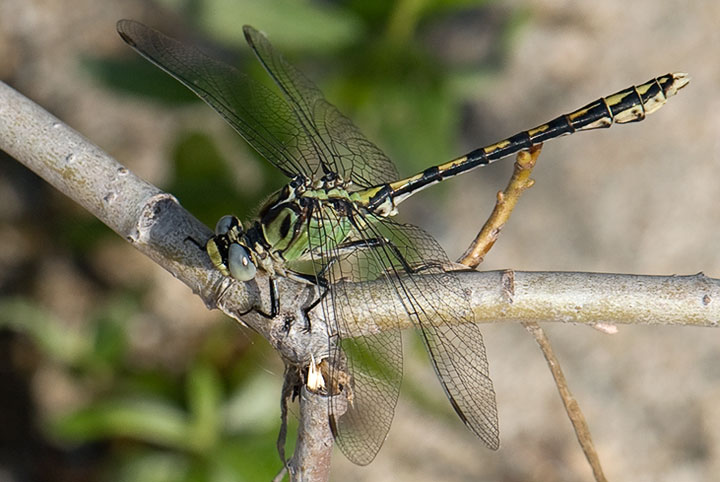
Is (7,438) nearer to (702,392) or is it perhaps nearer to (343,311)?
(343,311)

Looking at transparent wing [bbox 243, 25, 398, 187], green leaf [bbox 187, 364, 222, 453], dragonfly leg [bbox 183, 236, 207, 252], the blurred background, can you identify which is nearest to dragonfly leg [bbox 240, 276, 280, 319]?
dragonfly leg [bbox 183, 236, 207, 252]

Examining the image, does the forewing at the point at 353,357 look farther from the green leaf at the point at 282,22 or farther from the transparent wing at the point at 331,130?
the green leaf at the point at 282,22

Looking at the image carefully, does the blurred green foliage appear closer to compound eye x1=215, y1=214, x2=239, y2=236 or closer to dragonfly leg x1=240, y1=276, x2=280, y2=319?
compound eye x1=215, y1=214, x2=239, y2=236

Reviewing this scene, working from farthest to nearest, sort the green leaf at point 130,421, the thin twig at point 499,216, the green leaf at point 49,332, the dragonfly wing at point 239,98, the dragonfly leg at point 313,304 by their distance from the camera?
the green leaf at point 49,332 < the green leaf at point 130,421 < the dragonfly wing at point 239,98 < the thin twig at point 499,216 < the dragonfly leg at point 313,304

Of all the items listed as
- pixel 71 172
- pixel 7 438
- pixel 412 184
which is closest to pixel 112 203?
pixel 71 172

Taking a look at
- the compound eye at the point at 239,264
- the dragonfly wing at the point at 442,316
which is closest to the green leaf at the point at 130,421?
the dragonfly wing at the point at 442,316

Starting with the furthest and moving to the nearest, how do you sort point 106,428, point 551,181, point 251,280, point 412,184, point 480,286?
point 551,181 < point 106,428 < point 412,184 < point 251,280 < point 480,286
